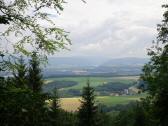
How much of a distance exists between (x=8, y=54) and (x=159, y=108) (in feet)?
67.7

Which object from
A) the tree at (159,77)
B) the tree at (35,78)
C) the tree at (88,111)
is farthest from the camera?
the tree at (88,111)

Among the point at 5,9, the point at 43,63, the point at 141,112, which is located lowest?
the point at 141,112

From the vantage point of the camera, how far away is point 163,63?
27.2m

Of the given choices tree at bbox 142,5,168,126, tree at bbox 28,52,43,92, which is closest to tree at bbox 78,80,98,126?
tree at bbox 28,52,43,92

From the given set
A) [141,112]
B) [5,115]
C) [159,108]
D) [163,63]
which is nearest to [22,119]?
[5,115]

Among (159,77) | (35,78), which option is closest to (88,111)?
(35,78)

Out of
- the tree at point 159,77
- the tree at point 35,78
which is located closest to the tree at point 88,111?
the tree at point 35,78

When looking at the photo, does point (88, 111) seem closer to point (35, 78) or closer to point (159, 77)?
point (35, 78)

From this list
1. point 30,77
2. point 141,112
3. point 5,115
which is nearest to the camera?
point 5,115

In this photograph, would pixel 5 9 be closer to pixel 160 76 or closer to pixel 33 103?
pixel 33 103

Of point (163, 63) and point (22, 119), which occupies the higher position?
point (163, 63)

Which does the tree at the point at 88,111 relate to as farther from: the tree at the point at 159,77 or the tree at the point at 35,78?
the tree at the point at 159,77

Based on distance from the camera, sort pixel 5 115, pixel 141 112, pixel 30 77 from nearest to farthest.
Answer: pixel 5 115 < pixel 30 77 < pixel 141 112

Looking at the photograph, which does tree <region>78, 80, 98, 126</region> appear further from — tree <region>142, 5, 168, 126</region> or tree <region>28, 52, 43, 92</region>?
tree <region>142, 5, 168, 126</region>
